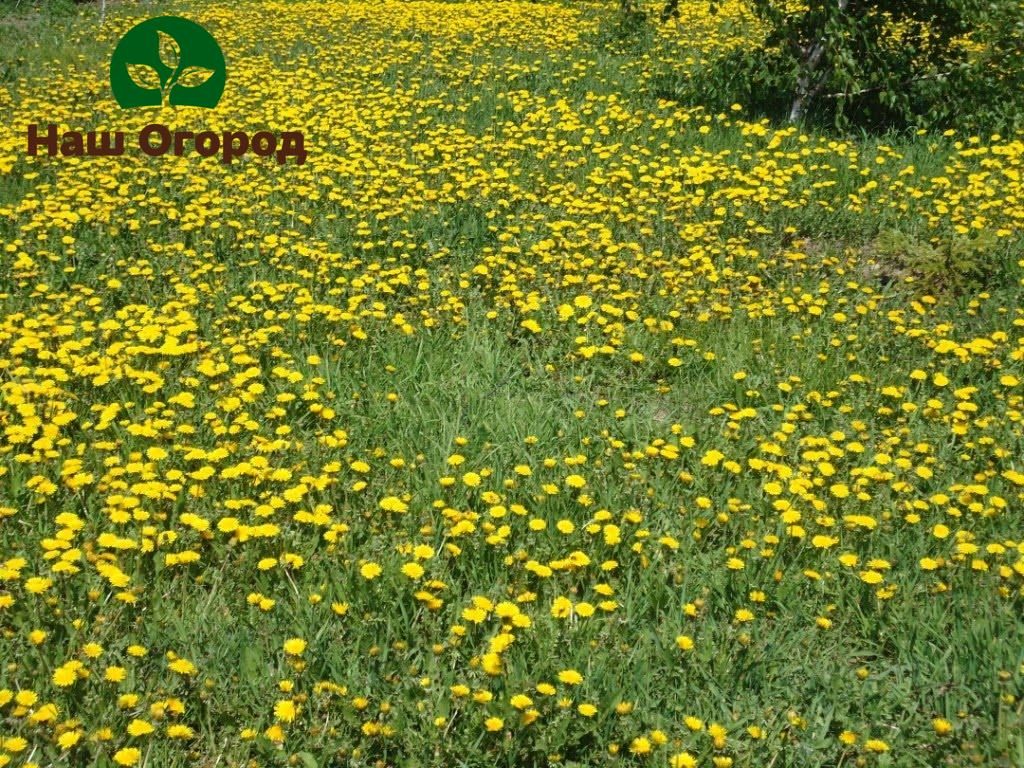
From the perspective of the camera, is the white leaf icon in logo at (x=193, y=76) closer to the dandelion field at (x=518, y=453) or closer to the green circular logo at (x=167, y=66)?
the green circular logo at (x=167, y=66)

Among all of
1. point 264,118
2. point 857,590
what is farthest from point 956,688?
point 264,118

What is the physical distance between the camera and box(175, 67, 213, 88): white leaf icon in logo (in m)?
10.2

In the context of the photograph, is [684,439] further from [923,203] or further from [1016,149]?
[1016,149]

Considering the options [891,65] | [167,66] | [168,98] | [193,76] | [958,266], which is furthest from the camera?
[167,66]

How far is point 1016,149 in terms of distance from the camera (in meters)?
6.89

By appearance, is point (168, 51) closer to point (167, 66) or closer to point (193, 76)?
point (167, 66)

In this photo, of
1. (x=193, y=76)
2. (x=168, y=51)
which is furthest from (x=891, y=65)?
(x=168, y=51)

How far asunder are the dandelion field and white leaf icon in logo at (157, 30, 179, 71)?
144 inches

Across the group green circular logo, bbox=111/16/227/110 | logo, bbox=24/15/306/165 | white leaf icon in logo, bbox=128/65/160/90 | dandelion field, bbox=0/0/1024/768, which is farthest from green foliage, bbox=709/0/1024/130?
white leaf icon in logo, bbox=128/65/160/90

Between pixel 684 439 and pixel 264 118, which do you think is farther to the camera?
pixel 264 118

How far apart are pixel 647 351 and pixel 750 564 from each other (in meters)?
1.76

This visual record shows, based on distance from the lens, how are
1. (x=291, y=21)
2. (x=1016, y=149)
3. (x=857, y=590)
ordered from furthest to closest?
1. (x=291, y=21)
2. (x=1016, y=149)
3. (x=857, y=590)

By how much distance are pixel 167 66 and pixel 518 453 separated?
8.93 m

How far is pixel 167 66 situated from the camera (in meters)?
11.0
